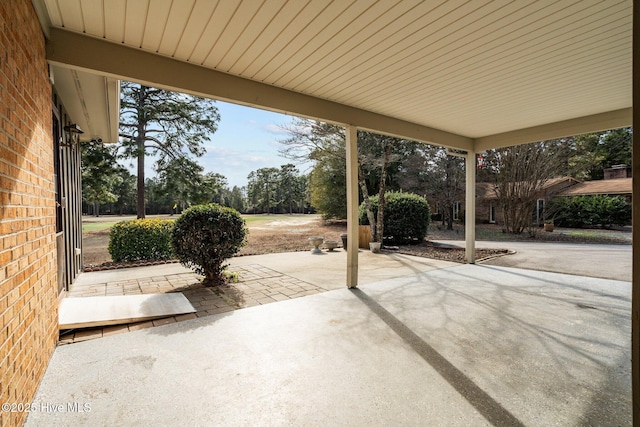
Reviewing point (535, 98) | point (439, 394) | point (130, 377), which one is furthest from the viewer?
point (535, 98)

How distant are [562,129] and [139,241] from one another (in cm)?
867

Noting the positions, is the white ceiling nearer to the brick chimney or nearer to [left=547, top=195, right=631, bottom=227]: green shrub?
[left=547, top=195, right=631, bottom=227]: green shrub

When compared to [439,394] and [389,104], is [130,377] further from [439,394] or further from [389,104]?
[389,104]

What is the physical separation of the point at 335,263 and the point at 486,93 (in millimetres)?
4488

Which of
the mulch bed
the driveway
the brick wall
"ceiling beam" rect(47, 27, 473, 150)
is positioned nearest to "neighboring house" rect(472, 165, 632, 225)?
the driveway

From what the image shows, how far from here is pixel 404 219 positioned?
10.1 m

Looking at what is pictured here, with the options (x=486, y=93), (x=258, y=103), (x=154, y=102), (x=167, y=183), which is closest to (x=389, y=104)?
(x=486, y=93)

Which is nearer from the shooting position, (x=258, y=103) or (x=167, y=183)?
(x=258, y=103)

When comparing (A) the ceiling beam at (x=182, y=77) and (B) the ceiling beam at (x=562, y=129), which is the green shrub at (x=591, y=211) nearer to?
(B) the ceiling beam at (x=562, y=129)

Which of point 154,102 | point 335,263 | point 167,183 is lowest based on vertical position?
point 335,263

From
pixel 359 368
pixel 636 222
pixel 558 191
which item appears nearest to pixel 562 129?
pixel 636 222

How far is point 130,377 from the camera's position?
229 centimetres

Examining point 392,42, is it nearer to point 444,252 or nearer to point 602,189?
point 444,252

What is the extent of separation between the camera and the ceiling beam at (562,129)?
15.6 feet
